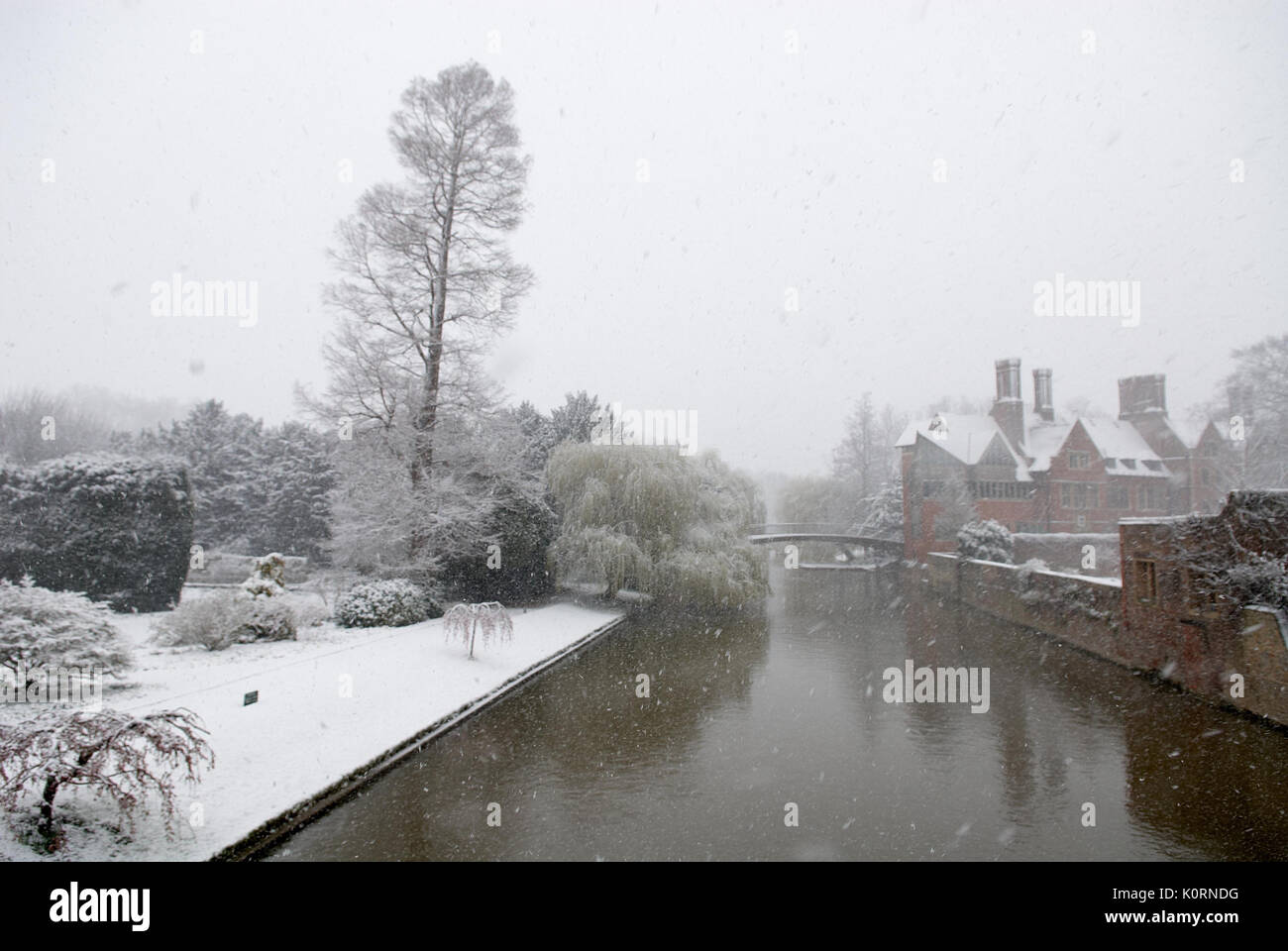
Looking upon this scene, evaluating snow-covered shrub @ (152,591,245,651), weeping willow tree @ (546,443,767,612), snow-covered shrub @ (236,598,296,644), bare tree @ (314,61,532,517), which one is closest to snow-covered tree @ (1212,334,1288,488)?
weeping willow tree @ (546,443,767,612)

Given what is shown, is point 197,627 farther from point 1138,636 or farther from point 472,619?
point 1138,636

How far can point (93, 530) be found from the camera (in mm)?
15625

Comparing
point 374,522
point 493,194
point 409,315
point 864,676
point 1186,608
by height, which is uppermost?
point 493,194

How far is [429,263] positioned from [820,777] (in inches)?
674

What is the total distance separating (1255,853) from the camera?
5738 millimetres

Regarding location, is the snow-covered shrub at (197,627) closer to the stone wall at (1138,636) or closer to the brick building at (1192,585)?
the stone wall at (1138,636)

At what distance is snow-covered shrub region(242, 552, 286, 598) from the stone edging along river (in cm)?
643

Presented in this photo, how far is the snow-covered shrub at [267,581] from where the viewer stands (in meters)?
14.8

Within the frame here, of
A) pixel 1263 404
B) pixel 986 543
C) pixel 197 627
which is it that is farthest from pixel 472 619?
pixel 1263 404

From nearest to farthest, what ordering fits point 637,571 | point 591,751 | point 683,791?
point 683,791 → point 591,751 → point 637,571

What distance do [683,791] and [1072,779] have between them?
453 centimetres
